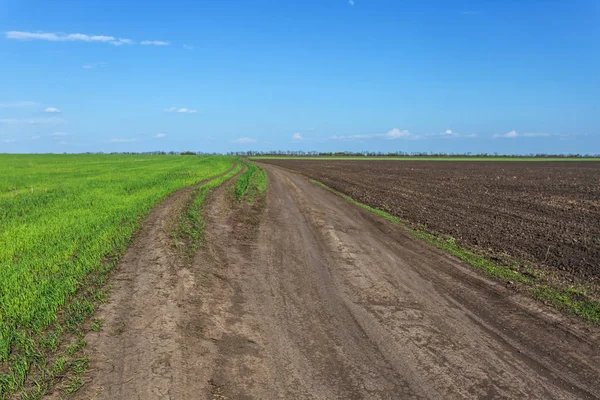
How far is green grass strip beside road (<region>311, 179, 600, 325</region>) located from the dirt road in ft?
1.60

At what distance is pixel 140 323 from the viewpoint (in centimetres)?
596

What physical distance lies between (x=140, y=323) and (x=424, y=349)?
401 centimetres

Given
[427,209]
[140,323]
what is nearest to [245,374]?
[140,323]

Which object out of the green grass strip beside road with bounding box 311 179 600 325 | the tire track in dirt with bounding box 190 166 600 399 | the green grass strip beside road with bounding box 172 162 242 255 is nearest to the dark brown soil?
the green grass strip beside road with bounding box 311 179 600 325

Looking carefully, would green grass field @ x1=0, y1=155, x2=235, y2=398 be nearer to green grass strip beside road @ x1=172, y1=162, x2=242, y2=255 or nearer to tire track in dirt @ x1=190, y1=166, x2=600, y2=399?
green grass strip beside road @ x1=172, y1=162, x2=242, y2=255

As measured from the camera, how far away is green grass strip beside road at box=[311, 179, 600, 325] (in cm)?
735

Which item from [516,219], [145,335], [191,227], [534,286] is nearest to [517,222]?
[516,219]

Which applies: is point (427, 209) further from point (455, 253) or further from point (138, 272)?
point (138, 272)

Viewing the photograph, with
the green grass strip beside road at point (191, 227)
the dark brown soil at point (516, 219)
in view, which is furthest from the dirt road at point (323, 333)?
the dark brown soil at point (516, 219)

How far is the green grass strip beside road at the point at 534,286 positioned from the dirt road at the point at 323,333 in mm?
486

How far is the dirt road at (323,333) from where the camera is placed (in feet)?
15.6

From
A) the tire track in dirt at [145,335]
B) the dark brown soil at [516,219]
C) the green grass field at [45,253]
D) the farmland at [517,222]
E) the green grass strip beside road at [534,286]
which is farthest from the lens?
the dark brown soil at [516,219]

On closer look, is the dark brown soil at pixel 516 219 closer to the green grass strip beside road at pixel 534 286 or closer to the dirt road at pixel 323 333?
the green grass strip beside road at pixel 534 286

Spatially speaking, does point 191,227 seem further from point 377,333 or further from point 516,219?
point 516,219
